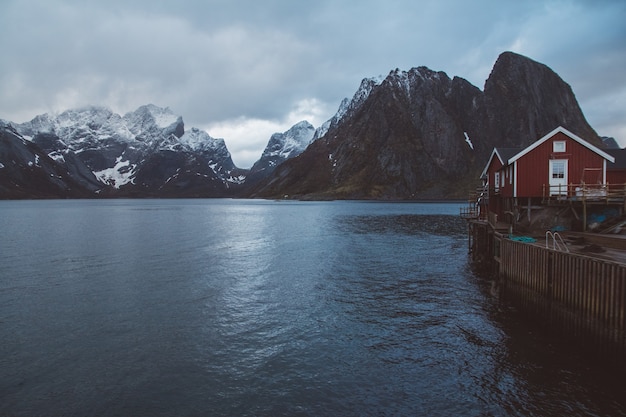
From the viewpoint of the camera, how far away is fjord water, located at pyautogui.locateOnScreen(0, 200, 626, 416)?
1498 centimetres

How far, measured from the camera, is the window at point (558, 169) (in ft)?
132

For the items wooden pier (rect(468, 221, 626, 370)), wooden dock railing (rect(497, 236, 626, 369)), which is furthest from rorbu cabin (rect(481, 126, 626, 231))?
wooden dock railing (rect(497, 236, 626, 369))

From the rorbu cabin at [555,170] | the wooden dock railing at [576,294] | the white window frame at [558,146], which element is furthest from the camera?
the white window frame at [558,146]

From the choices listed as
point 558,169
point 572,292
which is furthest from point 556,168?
point 572,292

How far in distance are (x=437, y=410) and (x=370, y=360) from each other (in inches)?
174

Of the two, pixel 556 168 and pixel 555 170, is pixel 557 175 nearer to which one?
pixel 555 170

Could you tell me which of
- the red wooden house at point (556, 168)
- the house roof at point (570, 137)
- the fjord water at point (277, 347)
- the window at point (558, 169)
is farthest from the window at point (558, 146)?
the fjord water at point (277, 347)

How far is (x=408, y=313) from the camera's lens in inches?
997

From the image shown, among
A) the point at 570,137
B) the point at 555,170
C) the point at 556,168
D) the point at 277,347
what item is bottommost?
the point at 277,347

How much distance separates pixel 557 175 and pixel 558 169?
604mm

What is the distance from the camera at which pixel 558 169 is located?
40.2 m

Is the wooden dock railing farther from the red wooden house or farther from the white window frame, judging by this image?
the white window frame

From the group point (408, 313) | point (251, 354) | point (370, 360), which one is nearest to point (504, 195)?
point (408, 313)

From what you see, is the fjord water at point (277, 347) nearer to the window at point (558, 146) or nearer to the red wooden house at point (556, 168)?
the red wooden house at point (556, 168)
